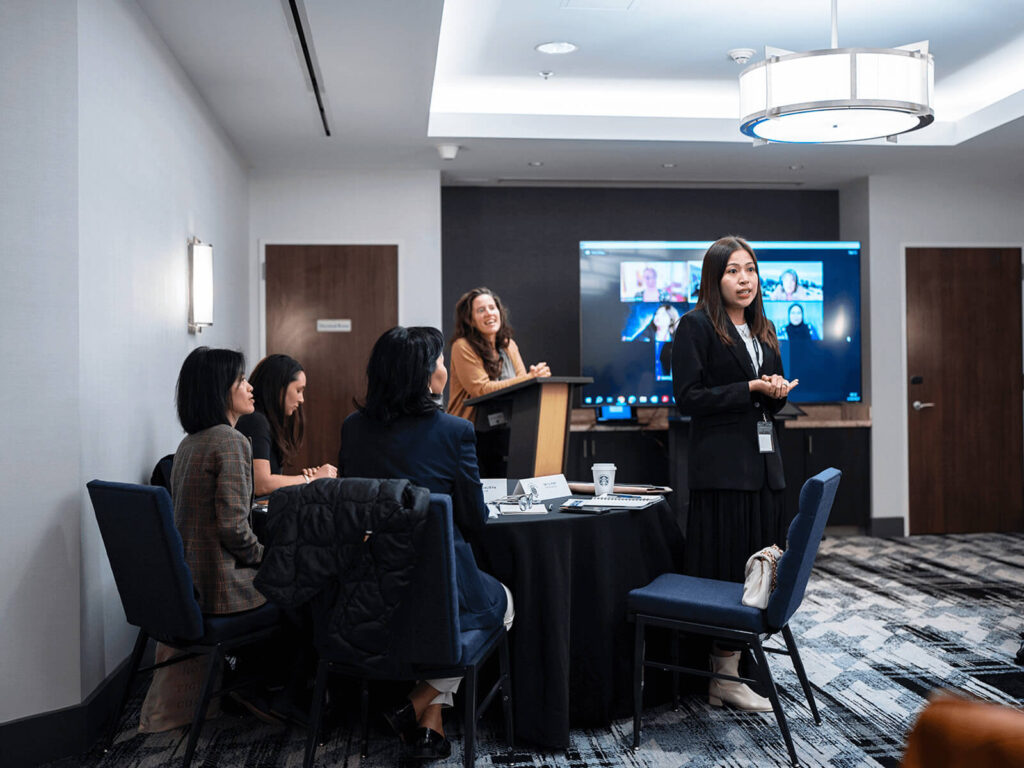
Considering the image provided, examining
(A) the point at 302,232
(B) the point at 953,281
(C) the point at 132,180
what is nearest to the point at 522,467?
(C) the point at 132,180

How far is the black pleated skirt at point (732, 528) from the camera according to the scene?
3.05 m

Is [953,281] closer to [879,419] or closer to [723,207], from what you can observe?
[879,419]

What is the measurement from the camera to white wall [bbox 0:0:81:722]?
273cm

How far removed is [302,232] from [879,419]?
178 inches

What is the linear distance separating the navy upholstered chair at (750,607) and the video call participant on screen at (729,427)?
0.80 ft

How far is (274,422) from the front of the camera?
11.6ft

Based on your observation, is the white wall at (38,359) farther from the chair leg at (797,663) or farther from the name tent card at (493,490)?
the chair leg at (797,663)

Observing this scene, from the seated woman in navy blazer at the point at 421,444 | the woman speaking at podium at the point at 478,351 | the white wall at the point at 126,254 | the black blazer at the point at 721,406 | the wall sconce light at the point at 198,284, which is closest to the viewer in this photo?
the seated woman in navy blazer at the point at 421,444

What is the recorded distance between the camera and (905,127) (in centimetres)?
369

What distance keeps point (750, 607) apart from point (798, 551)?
23cm

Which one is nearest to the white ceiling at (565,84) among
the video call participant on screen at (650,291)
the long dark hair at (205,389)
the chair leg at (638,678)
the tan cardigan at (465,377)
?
the video call participant on screen at (650,291)

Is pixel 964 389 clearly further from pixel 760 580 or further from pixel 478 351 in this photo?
pixel 760 580

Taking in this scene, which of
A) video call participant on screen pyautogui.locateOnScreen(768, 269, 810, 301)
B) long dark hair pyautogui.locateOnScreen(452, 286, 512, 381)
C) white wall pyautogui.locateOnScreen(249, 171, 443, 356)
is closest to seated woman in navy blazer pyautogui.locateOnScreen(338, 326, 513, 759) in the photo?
long dark hair pyautogui.locateOnScreen(452, 286, 512, 381)

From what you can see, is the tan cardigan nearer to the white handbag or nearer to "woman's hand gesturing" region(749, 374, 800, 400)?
"woman's hand gesturing" region(749, 374, 800, 400)
